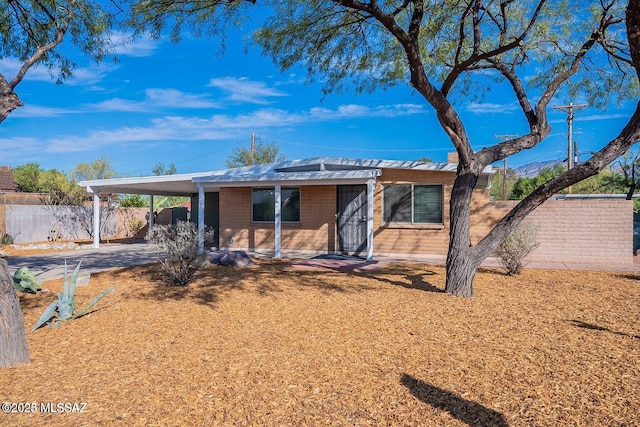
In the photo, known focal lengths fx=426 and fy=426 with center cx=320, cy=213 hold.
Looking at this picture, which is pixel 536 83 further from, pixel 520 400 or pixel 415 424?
pixel 415 424

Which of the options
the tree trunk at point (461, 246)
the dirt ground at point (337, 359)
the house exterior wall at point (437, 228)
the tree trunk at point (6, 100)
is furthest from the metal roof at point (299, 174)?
the tree trunk at point (6, 100)

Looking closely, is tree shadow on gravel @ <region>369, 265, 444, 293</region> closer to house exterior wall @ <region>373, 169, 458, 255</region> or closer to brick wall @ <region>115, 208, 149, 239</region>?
house exterior wall @ <region>373, 169, 458, 255</region>

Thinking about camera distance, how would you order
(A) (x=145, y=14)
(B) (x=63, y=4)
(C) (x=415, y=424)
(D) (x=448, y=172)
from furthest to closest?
(D) (x=448, y=172) < (A) (x=145, y=14) < (B) (x=63, y=4) < (C) (x=415, y=424)

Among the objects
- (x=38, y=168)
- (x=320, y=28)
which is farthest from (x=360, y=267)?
(x=38, y=168)

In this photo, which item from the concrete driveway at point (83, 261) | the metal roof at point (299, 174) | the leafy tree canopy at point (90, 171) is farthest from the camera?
the leafy tree canopy at point (90, 171)

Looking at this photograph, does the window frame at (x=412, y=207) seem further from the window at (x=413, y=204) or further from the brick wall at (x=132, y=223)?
the brick wall at (x=132, y=223)

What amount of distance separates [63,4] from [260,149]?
107 ft

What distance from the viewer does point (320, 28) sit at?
31.8 feet

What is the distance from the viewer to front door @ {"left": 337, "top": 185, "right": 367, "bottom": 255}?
13.8 m

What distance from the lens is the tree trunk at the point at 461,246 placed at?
7.36 meters

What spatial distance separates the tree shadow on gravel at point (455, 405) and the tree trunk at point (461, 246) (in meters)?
3.86

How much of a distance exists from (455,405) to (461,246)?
14.7 feet

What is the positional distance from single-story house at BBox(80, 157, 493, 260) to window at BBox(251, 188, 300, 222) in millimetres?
35

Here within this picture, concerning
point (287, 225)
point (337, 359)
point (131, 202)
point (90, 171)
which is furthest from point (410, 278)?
point (90, 171)
